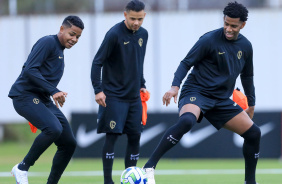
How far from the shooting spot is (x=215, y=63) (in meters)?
8.61

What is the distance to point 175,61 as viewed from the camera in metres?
21.9

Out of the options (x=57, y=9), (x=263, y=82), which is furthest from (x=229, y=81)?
(x=57, y=9)

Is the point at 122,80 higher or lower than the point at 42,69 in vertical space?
lower

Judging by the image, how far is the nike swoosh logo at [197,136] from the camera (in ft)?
53.5

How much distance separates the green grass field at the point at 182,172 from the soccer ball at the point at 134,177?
2.67 metres

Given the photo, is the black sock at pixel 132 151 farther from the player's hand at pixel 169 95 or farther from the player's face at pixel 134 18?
the player's face at pixel 134 18

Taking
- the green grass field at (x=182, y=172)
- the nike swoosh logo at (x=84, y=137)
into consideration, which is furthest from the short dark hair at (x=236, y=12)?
the nike swoosh logo at (x=84, y=137)

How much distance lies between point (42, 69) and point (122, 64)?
1160mm

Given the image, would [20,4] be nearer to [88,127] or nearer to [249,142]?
[88,127]

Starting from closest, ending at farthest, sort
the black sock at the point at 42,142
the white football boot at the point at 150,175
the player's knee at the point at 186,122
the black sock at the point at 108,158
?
the white football boot at the point at 150,175, the player's knee at the point at 186,122, the black sock at the point at 42,142, the black sock at the point at 108,158

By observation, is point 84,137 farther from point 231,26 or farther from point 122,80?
point 231,26

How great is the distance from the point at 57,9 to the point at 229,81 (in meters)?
15.4

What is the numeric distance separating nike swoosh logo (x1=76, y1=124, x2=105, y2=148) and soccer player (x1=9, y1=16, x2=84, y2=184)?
293 inches

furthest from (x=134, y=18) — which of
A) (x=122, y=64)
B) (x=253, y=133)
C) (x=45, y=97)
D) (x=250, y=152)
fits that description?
(x=250, y=152)
